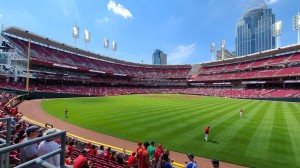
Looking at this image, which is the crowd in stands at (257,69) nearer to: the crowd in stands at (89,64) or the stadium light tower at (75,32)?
the crowd in stands at (89,64)

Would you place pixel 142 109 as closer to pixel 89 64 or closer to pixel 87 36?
pixel 89 64

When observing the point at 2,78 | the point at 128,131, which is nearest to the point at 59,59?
the point at 2,78

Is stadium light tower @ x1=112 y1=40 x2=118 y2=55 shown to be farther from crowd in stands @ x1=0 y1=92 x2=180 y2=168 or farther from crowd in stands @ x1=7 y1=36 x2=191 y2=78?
crowd in stands @ x1=0 y1=92 x2=180 y2=168

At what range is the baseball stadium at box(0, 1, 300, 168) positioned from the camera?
983cm

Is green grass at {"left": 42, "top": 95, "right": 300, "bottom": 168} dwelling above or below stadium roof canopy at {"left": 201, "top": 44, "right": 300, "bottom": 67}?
below

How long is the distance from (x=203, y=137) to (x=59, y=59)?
60856mm

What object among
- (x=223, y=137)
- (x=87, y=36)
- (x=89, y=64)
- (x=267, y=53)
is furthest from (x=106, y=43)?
(x=223, y=137)

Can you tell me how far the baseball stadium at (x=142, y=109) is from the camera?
983 centimetres

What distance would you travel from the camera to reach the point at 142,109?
31.3 m

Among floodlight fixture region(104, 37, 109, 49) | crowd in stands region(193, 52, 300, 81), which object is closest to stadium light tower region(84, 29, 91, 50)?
floodlight fixture region(104, 37, 109, 49)

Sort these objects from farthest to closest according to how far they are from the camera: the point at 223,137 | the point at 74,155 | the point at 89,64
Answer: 1. the point at 89,64
2. the point at 223,137
3. the point at 74,155

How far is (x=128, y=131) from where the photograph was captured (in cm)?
1795

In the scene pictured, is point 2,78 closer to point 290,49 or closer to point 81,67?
point 81,67


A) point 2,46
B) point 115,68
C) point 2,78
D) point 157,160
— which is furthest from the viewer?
point 115,68
